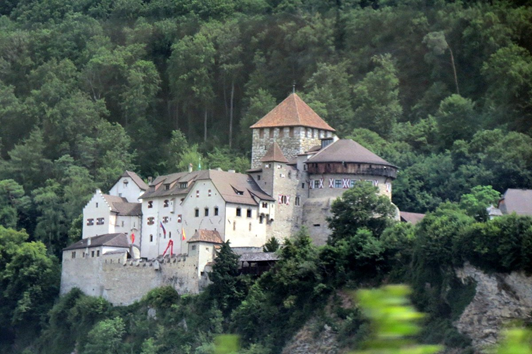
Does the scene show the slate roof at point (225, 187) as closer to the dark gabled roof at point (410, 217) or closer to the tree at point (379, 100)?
the dark gabled roof at point (410, 217)

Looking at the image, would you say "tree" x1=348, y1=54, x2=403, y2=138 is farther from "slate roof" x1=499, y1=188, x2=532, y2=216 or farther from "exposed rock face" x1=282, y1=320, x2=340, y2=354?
"exposed rock face" x1=282, y1=320, x2=340, y2=354

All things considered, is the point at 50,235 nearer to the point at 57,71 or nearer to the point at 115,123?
the point at 115,123

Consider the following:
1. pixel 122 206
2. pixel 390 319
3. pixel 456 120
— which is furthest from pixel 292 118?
pixel 390 319

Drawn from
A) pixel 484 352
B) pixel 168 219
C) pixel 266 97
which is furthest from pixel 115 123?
pixel 484 352

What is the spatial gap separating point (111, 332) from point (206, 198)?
812cm

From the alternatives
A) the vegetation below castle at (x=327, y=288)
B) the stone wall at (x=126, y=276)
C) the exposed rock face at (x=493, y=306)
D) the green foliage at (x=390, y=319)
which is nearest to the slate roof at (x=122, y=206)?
the stone wall at (x=126, y=276)

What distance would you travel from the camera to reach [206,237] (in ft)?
174

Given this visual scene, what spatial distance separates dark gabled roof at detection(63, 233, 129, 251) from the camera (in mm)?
56812

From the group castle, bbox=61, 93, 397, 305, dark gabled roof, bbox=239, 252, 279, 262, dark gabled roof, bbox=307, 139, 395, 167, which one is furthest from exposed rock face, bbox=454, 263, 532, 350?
dark gabled roof, bbox=307, 139, 395, 167

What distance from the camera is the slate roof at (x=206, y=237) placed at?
53031 millimetres

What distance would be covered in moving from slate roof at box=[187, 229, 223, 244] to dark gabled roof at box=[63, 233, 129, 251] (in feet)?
17.1

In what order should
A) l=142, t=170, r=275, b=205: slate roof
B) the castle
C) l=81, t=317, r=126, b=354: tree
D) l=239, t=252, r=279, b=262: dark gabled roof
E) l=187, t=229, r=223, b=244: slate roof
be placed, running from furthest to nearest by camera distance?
l=142, t=170, r=275, b=205: slate roof, the castle, l=81, t=317, r=126, b=354: tree, l=187, t=229, r=223, b=244: slate roof, l=239, t=252, r=279, b=262: dark gabled roof

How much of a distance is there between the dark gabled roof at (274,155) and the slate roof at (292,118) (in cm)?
303

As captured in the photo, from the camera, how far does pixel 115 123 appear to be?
8288cm
